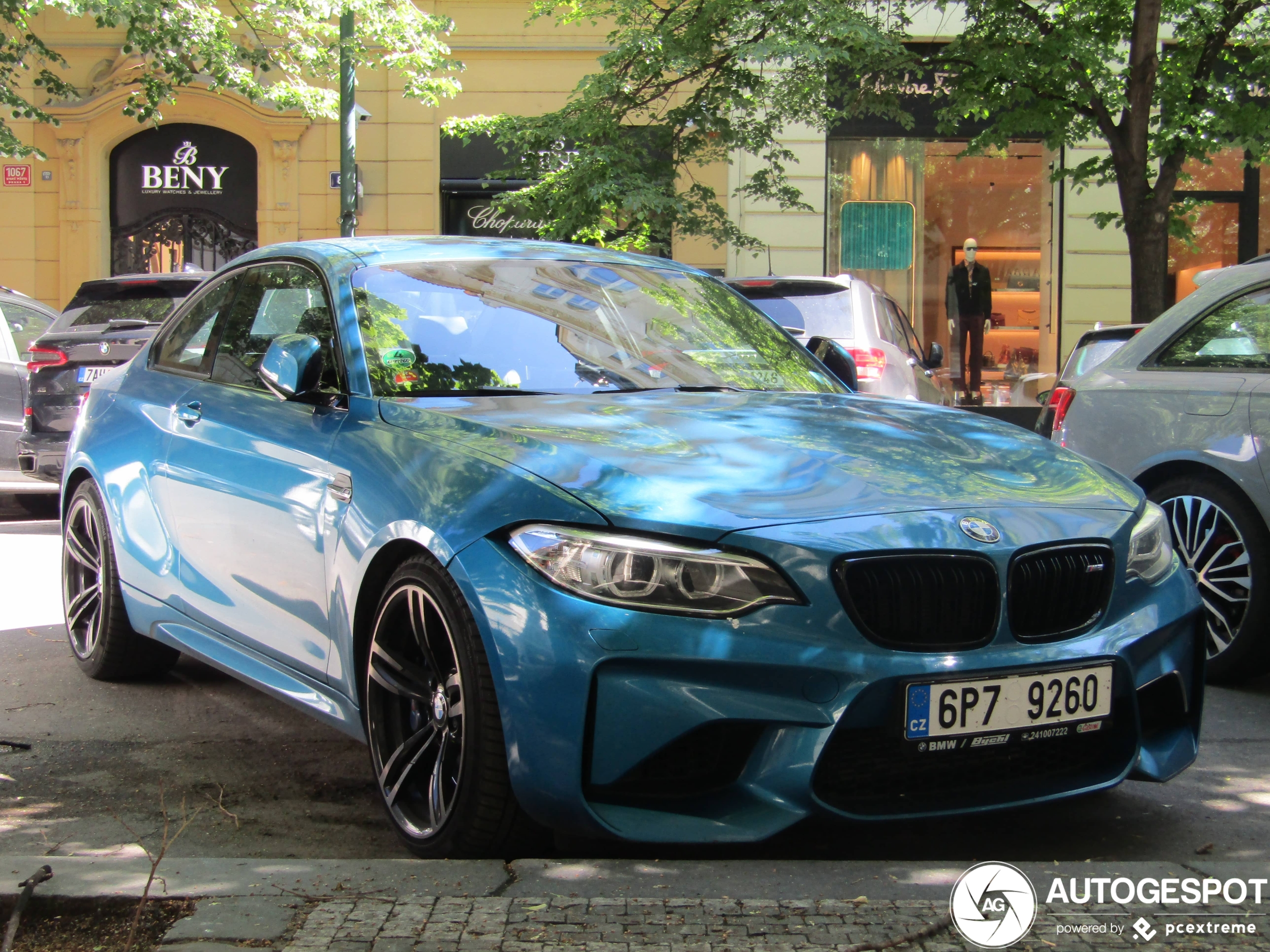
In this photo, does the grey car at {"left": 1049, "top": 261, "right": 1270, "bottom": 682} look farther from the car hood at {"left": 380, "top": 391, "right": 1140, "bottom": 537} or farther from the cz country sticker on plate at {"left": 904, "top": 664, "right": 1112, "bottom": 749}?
the cz country sticker on plate at {"left": 904, "top": 664, "right": 1112, "bottom": 749}

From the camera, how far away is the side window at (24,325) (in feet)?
36.9

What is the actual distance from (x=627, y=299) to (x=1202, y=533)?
2436 millimetres

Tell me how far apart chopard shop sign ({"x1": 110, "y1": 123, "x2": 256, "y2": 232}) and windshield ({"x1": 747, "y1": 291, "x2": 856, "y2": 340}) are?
12894 mm

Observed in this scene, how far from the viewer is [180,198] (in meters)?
21.1

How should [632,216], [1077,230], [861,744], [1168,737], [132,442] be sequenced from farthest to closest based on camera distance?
[1077,230] < [632,216] < [132,442] < [1168,737] < [861,744]

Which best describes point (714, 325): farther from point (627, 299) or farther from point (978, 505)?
point (978, 505)

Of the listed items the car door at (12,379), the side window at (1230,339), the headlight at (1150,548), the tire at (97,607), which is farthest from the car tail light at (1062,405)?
the car door at (12,379)

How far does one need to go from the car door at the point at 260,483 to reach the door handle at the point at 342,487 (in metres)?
0.02

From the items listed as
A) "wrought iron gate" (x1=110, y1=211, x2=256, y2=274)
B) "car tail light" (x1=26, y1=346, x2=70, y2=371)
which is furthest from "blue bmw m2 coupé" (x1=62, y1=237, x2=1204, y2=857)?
"wrought iron gate" (x1=110, y1=211, x2=256, y2=274)

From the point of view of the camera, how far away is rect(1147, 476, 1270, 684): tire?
5.19m

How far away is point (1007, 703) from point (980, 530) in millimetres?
374

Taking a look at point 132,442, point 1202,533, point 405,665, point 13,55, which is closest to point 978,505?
point 405,665

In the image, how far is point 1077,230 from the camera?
734 inches

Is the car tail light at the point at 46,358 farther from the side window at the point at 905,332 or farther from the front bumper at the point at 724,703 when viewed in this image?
the front bumper at the point at 724,703
